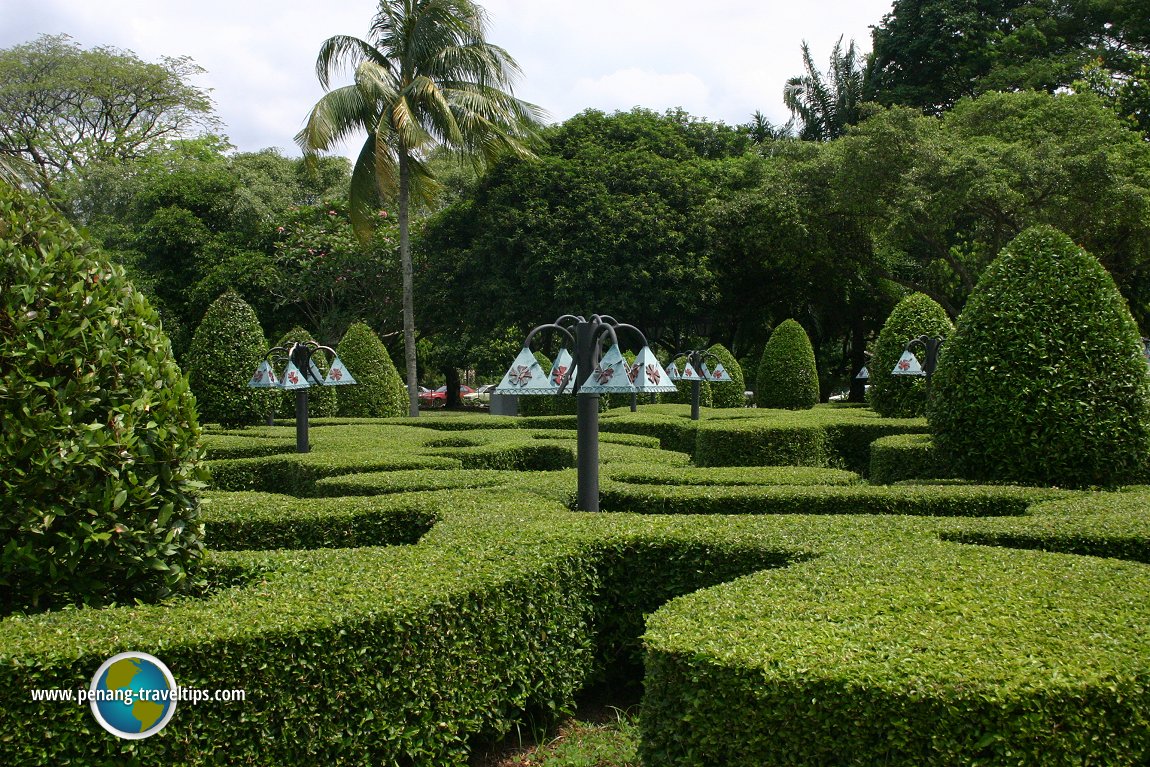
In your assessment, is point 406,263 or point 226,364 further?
point 406,263

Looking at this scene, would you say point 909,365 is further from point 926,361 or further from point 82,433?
point 82,433

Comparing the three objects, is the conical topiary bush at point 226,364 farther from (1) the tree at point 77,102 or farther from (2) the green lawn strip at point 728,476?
(1) the tree at point 77,102

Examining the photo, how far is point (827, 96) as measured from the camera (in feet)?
108

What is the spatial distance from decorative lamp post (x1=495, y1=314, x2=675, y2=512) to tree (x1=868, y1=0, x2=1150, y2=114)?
2325cm

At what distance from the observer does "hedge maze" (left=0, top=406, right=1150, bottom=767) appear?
2.81 m

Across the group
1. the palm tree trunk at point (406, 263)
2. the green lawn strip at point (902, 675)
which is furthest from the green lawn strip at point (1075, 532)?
the palm tree trunk at point (406, 263)

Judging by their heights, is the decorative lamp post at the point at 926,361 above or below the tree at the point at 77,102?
below

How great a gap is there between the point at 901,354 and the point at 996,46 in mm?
19957

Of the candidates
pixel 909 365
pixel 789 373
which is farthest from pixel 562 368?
pixel 789 373

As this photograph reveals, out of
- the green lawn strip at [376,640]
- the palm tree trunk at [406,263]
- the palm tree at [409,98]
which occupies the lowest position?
the green lawn strip at [376,640]

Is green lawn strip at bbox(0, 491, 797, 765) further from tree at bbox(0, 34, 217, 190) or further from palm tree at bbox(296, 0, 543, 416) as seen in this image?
tree at bbox(0, 34, 217, 190)

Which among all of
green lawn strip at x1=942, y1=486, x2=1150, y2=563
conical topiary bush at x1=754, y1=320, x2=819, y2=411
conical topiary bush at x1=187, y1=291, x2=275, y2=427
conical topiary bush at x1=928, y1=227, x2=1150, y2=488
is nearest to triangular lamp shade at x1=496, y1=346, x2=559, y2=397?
green lawn strip at x1=942, y1=486, x2=1150, y2=563

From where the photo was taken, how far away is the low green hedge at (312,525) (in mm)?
6039

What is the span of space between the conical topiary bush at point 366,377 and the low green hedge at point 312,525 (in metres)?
11.9
